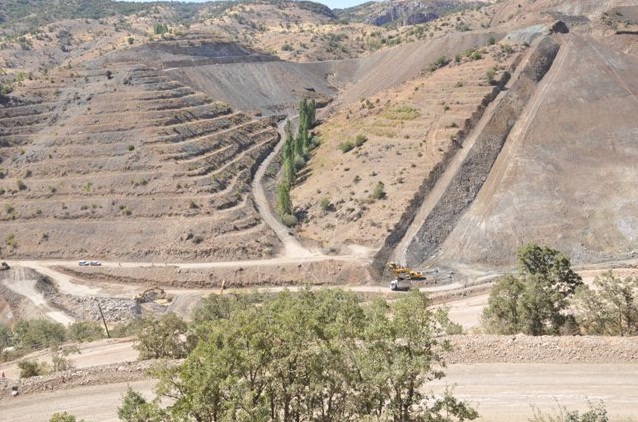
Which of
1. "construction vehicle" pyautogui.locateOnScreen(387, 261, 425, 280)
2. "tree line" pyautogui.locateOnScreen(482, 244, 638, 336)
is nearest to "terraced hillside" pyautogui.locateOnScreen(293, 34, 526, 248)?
"construction vehicle" pyautogui.locateOnScreen(387, 261, 425, 280)

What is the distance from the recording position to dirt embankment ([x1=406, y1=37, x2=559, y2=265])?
2699 inches

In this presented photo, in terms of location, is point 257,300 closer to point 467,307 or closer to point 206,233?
point 467,307

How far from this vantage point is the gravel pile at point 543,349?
29.4m

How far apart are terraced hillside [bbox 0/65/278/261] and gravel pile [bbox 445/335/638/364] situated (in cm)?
4223

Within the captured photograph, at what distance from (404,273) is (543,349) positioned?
32.6m

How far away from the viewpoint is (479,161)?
78.4 meters

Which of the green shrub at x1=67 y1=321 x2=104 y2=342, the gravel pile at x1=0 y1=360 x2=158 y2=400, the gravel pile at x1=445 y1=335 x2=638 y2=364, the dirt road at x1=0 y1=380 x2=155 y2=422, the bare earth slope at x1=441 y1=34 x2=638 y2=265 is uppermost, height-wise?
the bare earth slope at x1=441 y1=34 x2=638 y2=265

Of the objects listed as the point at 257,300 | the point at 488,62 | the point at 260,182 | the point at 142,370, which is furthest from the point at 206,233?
the point at 488,62

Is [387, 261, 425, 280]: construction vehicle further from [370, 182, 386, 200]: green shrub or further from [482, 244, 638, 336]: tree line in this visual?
[482, 244, 638, 336]: tree line

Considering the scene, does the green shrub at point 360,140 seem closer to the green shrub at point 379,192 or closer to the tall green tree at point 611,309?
the green shrub at point 379,192

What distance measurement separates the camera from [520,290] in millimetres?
35938

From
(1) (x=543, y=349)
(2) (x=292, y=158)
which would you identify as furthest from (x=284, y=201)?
(1) (x=543, y=349)

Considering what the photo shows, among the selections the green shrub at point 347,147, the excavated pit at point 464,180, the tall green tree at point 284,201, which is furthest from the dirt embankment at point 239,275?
the green shrub at point 347,147

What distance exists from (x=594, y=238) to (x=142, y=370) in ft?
178
